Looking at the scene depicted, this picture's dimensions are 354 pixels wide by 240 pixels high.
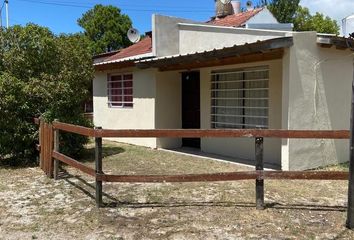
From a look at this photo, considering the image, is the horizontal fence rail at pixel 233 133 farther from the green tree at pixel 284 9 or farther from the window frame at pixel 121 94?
the green tree at pixel 284 9

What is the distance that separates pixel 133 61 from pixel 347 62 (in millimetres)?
6162

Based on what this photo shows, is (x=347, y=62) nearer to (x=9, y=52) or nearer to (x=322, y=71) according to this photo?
(x=322, y=71)

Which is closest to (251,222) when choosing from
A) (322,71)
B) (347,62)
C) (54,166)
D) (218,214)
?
(218,214)

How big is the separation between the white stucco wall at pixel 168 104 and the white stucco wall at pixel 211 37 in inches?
51.2

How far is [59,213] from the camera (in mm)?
5762

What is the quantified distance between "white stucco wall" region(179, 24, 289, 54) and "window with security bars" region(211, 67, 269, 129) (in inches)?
61.2

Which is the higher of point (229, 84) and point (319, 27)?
point (319, 27)

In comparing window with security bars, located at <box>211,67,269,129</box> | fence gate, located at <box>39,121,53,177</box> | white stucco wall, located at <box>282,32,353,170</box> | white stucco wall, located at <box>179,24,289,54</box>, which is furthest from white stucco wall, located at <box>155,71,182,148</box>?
white stucco wall, located at <box>282,32,353,170</box>

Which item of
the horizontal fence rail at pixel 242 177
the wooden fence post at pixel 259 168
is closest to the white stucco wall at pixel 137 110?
the horizontal fence rail at pixel 242 177

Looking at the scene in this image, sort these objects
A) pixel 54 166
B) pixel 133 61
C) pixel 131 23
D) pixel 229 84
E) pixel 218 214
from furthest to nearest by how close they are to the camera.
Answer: pixel 131 23
pixel 133 61
pixel 229 84
pixel 54 166
pixel 218 214

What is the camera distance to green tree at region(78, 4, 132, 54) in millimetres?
45250

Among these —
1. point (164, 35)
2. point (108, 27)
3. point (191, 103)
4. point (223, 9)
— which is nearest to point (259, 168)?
point (191, 103)

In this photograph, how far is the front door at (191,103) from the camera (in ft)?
41.0

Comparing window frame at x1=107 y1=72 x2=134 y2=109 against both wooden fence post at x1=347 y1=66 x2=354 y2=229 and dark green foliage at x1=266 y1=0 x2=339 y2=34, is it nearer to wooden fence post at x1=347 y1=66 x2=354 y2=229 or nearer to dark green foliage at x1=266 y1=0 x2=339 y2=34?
wooden fence post at x1=347 y1=66 x2=354 y2=229
